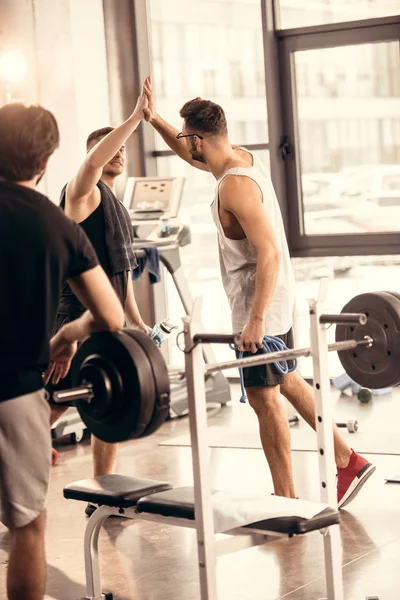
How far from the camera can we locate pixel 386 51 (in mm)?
6641

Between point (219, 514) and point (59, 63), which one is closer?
point (219, 514)

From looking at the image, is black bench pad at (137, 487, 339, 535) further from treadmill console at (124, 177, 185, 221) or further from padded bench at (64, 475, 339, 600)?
treadmill console at (124, 177, 185, 221)

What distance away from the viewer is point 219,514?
9.50ft

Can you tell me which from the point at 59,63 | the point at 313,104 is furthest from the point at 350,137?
the point at 59,63

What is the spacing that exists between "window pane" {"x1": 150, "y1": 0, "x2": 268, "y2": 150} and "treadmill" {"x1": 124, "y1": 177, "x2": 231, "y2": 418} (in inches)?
36.5

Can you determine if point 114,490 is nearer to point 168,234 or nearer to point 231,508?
point 231,508

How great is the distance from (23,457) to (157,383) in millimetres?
368

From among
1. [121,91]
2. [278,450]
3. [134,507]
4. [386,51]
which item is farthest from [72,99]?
[134,507]

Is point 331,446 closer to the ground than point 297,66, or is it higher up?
closer to the ground

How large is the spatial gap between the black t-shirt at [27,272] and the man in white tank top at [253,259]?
132 cm

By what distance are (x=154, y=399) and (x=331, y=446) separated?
0.66 metres

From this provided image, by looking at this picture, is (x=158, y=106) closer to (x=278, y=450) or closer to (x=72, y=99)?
(x=72, y=99)

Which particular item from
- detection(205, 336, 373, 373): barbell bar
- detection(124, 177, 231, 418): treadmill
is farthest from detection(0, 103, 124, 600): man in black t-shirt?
detection(124, 177, 231, 418): treadmill

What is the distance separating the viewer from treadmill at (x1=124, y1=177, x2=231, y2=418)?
6141mm
